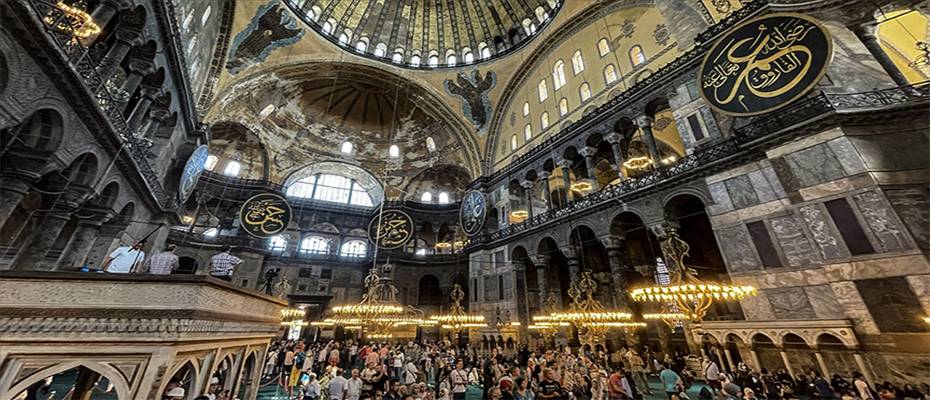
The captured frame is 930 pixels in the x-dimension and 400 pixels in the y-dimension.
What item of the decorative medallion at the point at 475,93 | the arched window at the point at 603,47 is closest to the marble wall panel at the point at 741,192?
the arched window at the point at 603,47

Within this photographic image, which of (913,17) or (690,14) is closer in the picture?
(913,17)

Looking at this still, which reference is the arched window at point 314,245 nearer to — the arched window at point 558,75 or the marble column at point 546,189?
the marble column at point 546,189

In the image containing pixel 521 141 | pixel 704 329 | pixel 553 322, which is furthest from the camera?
pixel 521 141

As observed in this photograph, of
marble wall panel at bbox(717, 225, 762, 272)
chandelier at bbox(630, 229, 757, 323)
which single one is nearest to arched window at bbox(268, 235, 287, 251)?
chandelier at bbox(630, 229, 757, 323)

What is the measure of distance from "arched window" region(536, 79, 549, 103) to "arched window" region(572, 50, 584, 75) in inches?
62.5

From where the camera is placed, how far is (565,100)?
543 inches

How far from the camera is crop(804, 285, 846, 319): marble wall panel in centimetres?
557

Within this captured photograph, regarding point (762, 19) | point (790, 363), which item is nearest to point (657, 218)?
point (790, 363)

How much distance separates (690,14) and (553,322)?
10.1 m

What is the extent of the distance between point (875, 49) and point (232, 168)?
76.3 feet

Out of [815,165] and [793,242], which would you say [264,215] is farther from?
[815,165]

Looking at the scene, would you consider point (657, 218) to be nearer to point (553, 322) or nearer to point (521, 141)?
point (553, 322)

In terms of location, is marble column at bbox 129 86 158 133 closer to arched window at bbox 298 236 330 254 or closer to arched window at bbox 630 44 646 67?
arched window at bbox 298 236 330 254

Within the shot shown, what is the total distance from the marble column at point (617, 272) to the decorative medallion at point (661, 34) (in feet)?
21.7
